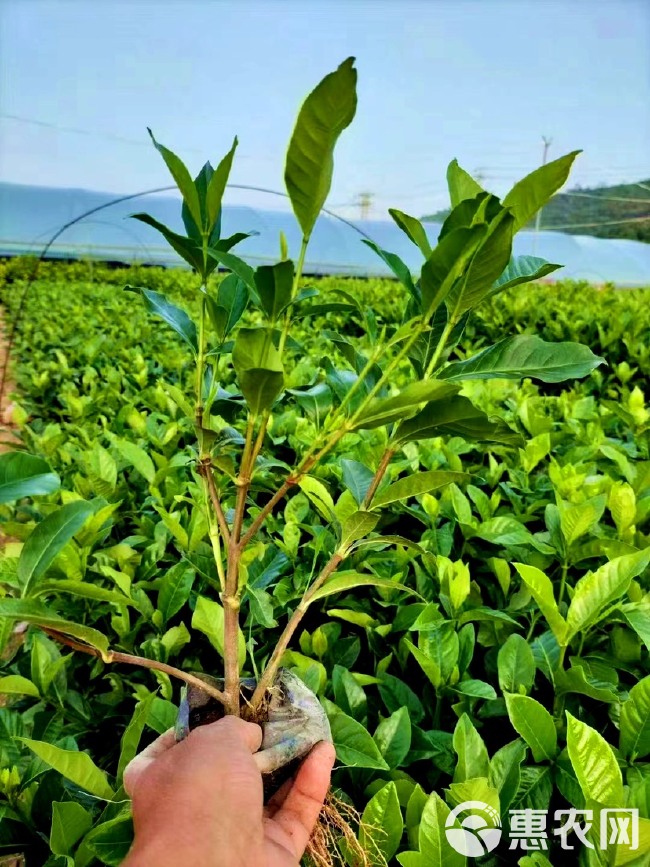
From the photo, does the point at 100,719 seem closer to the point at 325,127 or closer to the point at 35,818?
the point at 35,818

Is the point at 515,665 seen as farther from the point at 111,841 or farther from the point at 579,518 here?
the point at 111,841

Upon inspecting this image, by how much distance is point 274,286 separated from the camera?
72cm

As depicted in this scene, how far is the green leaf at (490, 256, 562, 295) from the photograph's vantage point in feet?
2.81

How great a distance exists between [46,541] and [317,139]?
1.89ft

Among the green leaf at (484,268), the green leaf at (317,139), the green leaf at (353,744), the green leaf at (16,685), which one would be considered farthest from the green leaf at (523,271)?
the green leaf at (16,685)

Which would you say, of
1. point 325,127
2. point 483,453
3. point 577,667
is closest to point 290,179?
point 325,127

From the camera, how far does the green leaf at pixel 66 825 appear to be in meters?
0.93

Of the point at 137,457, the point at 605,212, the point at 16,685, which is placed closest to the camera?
the point at 16,685

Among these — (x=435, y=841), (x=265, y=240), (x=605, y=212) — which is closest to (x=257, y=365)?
(x=435, y=841)

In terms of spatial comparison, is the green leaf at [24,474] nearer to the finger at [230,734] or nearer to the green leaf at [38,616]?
the green leaf at [38,616]

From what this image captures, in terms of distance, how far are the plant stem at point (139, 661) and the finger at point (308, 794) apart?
0.15m

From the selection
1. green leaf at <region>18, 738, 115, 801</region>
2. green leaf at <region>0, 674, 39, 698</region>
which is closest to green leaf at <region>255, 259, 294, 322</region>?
green leaf at <region>18, 738, 115, 801</region>

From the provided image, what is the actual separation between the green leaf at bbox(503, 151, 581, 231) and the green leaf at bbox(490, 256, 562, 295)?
8 cm

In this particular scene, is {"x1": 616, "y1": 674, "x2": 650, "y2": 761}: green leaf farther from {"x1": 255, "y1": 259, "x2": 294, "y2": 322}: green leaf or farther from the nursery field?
{"x1": 255, "y1": 259, "x2": 294, "y2": 322}: green leaf
